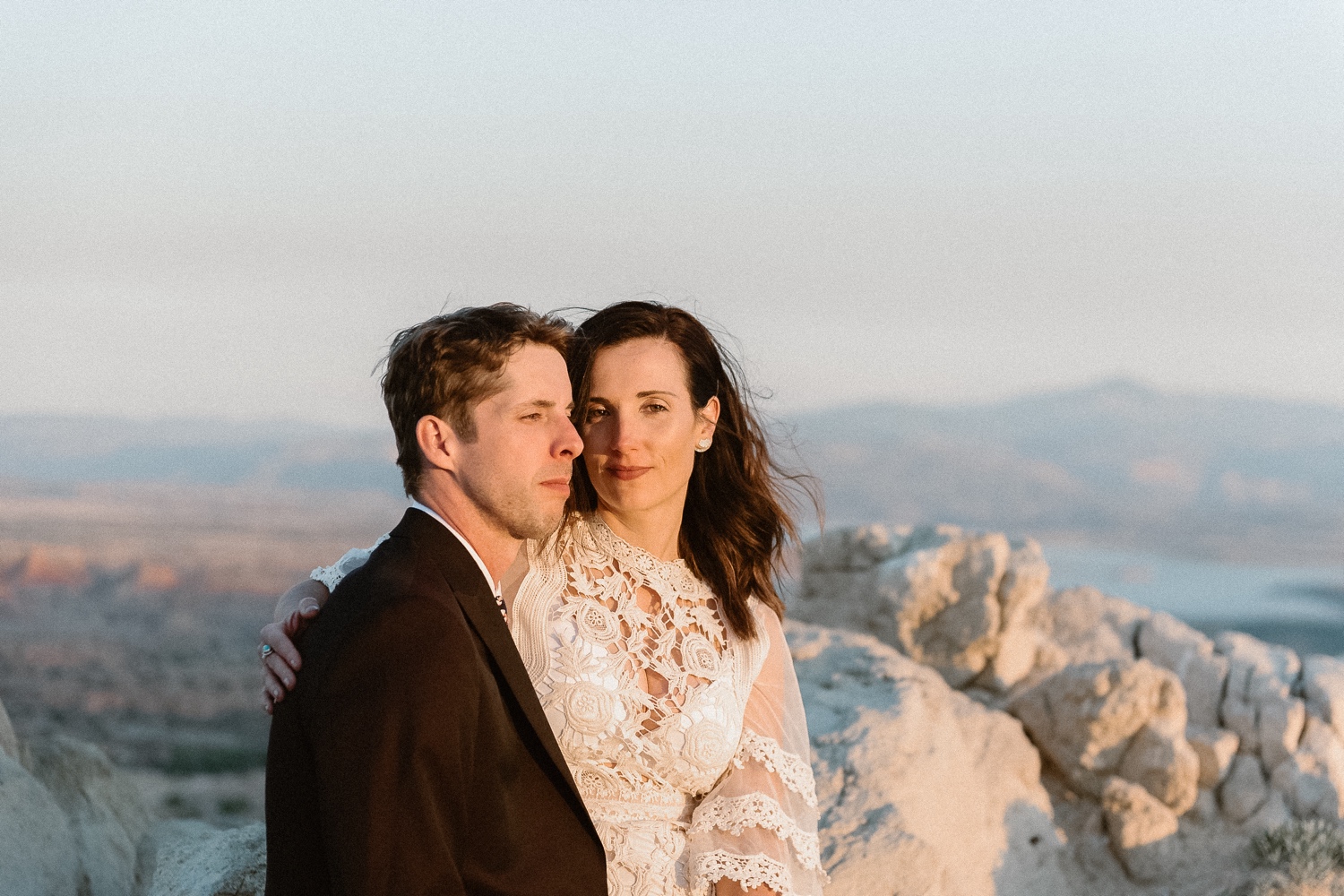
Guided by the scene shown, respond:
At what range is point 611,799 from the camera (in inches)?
158

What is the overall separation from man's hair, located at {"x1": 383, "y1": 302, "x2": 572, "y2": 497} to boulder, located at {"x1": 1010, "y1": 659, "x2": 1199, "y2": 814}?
5.19m

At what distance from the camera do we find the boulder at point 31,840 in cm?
474

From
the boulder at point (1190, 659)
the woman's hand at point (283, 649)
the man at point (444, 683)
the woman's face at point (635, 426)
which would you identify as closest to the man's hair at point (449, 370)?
the man at point (444, 683)

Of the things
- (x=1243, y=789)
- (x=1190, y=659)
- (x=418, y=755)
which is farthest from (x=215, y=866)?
(x=1190, y=659)

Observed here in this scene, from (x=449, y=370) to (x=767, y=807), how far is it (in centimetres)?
183

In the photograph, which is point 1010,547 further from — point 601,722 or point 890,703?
point 601,722

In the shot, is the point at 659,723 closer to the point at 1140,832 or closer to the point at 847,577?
the point at 1140,832

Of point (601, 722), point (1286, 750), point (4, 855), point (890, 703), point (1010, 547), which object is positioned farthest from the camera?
point (1010, 547)

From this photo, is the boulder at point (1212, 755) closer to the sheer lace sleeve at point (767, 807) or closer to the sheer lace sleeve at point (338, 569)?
the sheer lace sleeve at point (767, 807)

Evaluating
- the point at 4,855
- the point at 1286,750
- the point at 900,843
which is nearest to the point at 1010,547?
the point at 1286,750

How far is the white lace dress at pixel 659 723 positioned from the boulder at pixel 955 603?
403cm

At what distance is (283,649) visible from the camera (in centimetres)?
302

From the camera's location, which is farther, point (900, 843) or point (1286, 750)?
point (1286, 750)

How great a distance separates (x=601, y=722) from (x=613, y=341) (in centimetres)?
126
